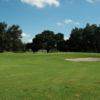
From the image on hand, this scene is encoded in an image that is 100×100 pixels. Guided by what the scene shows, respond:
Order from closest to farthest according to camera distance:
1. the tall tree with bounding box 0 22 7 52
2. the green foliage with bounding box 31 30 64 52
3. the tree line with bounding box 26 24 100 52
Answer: the tall tree with bounding box 0 22 7 52 → the tree line with bounding box 26 24 100 52 → the green foliage with bounding box 31 30 64 52

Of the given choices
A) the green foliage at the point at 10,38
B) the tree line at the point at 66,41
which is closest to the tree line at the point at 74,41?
the tree line at the point at 66,41

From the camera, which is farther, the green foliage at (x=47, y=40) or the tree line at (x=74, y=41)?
the green foliage at (x=47, y=40)

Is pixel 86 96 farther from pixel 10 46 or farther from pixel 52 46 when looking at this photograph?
pixel 52 46

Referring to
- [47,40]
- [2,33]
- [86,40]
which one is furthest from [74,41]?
[2,33]

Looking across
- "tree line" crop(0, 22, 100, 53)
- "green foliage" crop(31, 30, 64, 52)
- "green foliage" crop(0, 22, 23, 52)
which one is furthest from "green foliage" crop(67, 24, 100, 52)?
"green foliage" crop(0, 22, 23, 52)

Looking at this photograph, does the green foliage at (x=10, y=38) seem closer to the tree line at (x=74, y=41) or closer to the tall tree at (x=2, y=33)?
the tall tree at (x=2, y=33)

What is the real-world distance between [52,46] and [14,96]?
10867cm

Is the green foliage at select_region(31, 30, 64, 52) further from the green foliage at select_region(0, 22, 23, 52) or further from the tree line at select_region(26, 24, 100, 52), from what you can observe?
the green foliage at select_region(0, 22, 23, 52)

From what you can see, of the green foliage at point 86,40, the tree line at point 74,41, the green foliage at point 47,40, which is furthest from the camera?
the green foliage at point 47,40

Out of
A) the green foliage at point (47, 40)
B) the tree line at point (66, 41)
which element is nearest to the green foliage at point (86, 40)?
the tree line at point (66, 41)

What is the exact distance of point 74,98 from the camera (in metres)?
8.68

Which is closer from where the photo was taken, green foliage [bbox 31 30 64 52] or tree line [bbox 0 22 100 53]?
tree line [bbox 0 22 100 53]

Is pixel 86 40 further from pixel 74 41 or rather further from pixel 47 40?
pixel 47 40

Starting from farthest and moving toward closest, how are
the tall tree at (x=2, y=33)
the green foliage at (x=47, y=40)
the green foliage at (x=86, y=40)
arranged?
the green foliage at (x=47, y=40)
the green foliage at (x=86, y=40)
the tall tree at (x=2, y=33)
